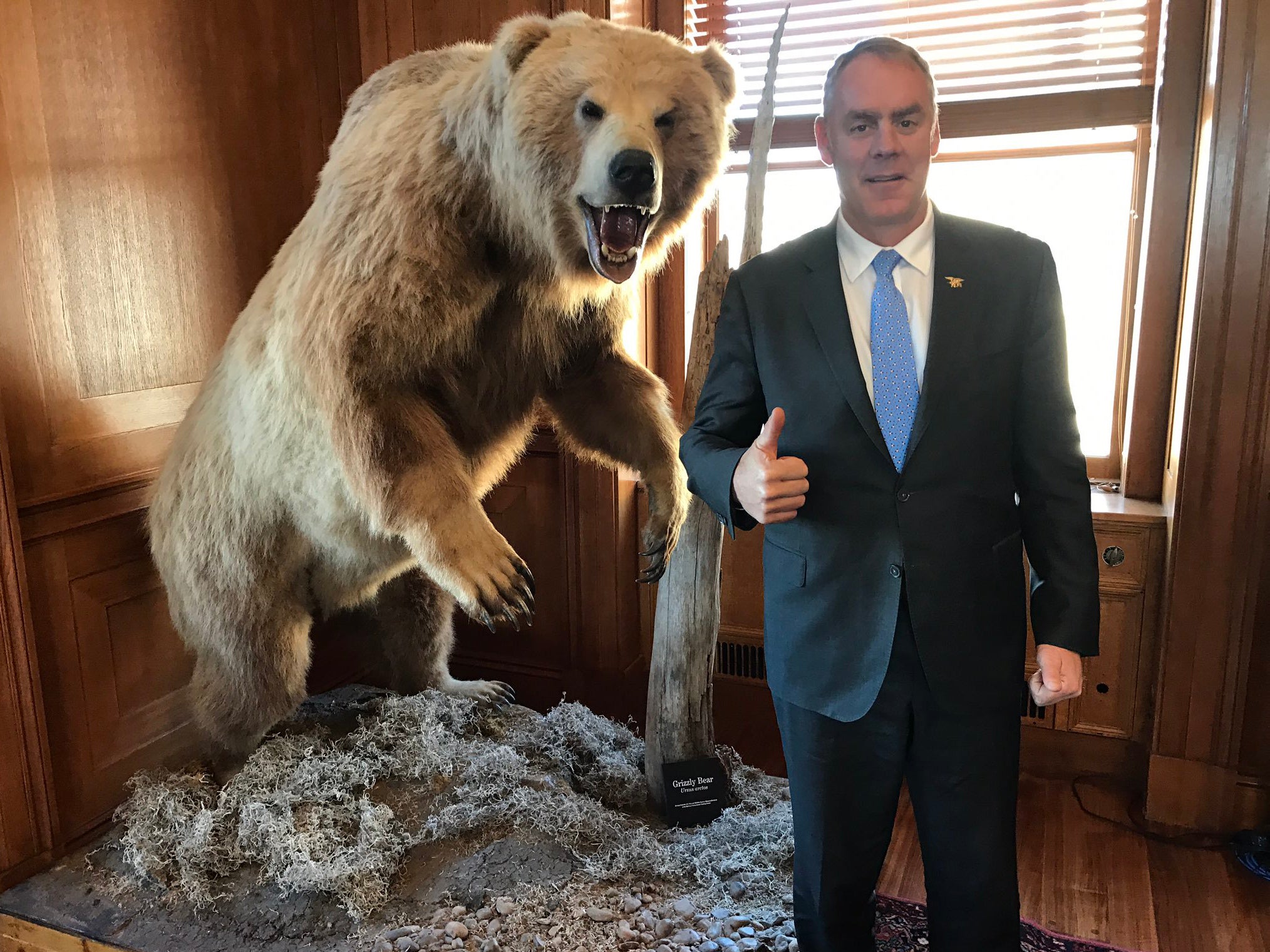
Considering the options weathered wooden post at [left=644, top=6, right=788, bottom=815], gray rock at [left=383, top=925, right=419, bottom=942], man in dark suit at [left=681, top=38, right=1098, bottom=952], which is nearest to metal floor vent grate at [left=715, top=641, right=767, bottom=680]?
weathered wooden post at [left=644, top=6, right=788, bottom=815]

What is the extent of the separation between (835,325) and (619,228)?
417mm

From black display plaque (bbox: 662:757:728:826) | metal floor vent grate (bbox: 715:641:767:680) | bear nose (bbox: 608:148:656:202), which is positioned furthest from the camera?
metal floor vent grate (bbox: 715:641:767:680)

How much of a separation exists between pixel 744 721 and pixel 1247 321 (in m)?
1.89

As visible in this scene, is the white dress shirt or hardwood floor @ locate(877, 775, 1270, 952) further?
hardwood floor @ locate(877, 775, 1270, 952)

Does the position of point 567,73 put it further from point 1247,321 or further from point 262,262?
point 1247,321

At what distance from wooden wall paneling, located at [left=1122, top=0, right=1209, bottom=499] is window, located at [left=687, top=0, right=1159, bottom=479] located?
0.31 ft

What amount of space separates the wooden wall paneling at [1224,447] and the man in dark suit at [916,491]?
1190 mm

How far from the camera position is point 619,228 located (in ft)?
5.03

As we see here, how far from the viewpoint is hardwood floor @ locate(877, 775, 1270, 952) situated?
6.64 feet

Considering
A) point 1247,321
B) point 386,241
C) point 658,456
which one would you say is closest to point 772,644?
point 658,456

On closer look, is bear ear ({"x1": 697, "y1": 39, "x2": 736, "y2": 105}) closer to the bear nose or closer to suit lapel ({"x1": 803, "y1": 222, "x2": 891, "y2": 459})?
the bear nose

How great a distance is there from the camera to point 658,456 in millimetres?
1992

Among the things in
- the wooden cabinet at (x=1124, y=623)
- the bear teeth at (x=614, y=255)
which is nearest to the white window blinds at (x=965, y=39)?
the wooden cabinet at (x=1124, y=623)

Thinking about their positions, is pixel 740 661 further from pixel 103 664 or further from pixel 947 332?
pixel 947 332
